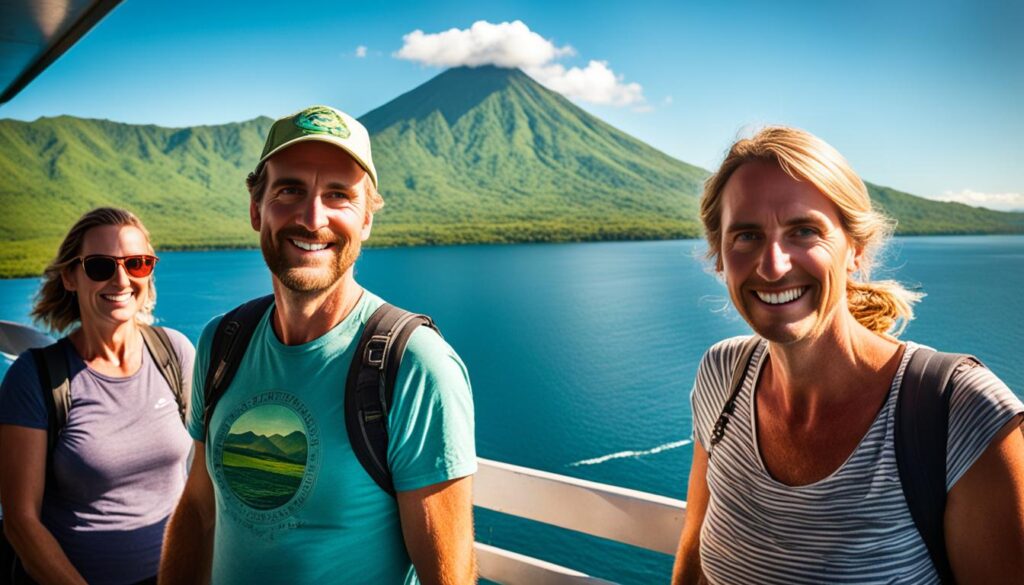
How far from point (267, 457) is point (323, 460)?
0.13 meters

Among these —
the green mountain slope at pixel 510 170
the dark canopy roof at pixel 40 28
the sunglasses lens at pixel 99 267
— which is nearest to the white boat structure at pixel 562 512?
the sunglasses lens at pixel 99 267

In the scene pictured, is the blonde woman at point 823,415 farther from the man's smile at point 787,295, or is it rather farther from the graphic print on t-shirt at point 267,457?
the graphic print on t-shirt at point 267,457

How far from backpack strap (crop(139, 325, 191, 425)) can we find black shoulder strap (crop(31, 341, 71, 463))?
241 mm

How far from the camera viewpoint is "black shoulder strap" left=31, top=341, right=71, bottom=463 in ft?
6.19

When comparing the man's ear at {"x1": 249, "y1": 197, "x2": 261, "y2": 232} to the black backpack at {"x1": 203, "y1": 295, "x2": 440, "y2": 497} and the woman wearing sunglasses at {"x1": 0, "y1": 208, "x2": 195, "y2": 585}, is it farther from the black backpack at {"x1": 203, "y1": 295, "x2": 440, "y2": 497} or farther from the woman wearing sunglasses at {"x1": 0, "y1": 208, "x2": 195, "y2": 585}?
the woman wearing sunglasses at {"x1": 0, "y1": 208, "x2": 195, "y2": 585}

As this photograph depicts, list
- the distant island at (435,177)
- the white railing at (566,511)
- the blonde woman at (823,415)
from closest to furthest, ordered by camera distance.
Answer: the blonde woman at (823,415), the white railing at (566,511), the distant island at (435,177)

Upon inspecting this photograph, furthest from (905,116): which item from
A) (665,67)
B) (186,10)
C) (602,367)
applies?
(186,10)

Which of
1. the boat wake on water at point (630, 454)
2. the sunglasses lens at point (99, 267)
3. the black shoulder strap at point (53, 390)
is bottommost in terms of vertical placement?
the boat wake on water at point (630, 454)

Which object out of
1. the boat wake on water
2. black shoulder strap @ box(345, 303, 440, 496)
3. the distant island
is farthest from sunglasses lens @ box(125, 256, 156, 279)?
the distant island

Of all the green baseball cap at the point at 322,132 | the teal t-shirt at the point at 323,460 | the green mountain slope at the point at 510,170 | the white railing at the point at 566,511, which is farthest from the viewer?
the green mountain slope at the point at 510,170

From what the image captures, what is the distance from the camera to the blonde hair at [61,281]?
2.16 metres

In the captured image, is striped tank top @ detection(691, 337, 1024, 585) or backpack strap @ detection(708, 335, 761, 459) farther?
backpack strap @ detection(708, 335, 761, 459)

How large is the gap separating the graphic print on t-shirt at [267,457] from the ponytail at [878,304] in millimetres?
1048

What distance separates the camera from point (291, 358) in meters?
1.34
